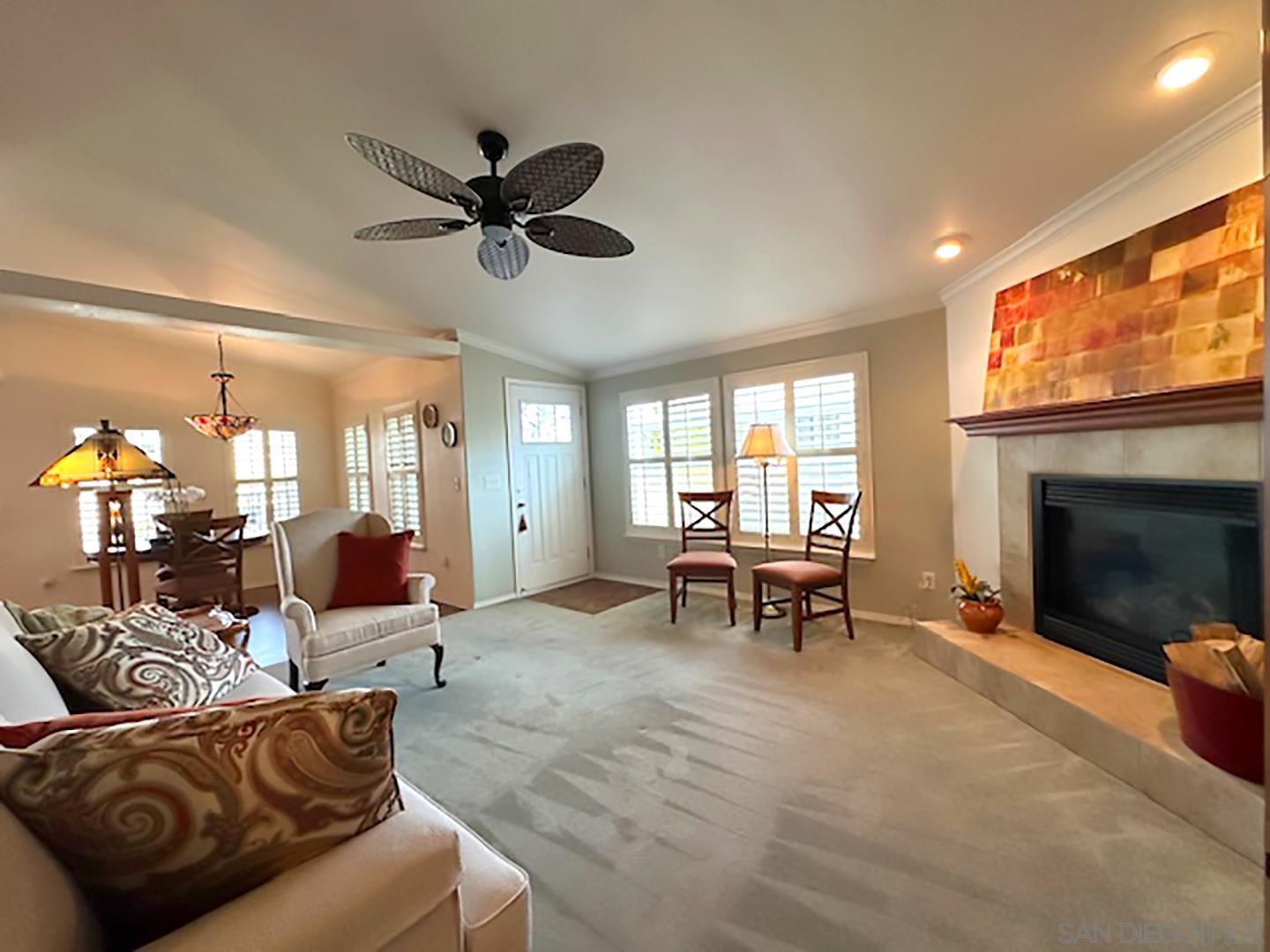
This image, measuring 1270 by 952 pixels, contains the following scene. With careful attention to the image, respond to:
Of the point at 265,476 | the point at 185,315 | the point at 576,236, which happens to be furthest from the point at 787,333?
the point at 265,476

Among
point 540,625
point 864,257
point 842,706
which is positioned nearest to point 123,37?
point 864,257

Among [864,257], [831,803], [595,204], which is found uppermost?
[595,204]

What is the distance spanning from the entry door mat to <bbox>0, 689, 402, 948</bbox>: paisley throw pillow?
3.58 meters

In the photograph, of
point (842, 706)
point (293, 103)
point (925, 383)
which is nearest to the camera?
point (293, 103)

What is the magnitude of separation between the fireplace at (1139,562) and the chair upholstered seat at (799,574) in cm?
107

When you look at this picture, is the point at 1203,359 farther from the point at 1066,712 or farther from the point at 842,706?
the point at 842,706

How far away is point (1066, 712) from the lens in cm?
215

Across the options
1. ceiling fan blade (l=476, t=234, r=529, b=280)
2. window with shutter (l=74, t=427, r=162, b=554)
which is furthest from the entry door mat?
window with shutter (l=74, t=427, r=162, b=554)

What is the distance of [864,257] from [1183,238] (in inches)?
53.1

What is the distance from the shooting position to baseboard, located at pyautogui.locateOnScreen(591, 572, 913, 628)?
3.78m

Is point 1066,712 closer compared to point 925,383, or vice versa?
point 1066,712

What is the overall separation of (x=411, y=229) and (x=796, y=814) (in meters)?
2.72

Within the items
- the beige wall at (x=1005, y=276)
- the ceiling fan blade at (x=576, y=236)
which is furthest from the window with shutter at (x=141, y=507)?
the beige wall at (x=1005, y=276)

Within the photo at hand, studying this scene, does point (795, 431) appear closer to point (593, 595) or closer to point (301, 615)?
point (593, 595)
